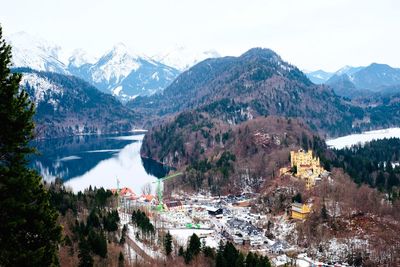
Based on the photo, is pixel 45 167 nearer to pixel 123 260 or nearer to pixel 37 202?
pixel 123 260

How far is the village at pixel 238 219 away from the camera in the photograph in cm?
6919

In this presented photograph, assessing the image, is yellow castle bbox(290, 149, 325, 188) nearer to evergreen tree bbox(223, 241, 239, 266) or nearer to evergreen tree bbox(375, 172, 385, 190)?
evergreen tree bbox(375, 172, 385, 190)

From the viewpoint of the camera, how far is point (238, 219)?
289 ft

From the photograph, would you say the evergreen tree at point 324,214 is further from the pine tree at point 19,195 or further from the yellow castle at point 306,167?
the pine tree at point 19,195

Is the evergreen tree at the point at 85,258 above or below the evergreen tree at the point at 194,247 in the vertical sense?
above

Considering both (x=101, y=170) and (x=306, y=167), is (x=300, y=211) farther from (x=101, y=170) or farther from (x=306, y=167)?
(x=101, y=170)

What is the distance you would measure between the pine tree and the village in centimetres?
4497

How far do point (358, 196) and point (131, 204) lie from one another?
43728 millimetres

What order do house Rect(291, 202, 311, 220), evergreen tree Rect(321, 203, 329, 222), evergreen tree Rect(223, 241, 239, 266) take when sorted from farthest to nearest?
1. house Rect(291, 202, 311, 220)
2. evergreen tree Rect(321, 203, 329, 222)
3. evergreen tree Rect(223, 241, 239, 266)

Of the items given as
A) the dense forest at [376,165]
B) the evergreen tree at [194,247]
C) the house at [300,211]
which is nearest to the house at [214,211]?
the house at [300,211]

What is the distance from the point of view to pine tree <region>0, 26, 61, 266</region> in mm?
15539

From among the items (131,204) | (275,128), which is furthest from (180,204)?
(275,128)

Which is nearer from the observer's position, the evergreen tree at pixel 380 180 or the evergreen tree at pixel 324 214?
the evergreen tree at pixel 324 214

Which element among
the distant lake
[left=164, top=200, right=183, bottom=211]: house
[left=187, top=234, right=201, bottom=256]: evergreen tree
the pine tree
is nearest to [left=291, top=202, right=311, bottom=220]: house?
[left=164, top=200, right=183, bottom=211]: house
